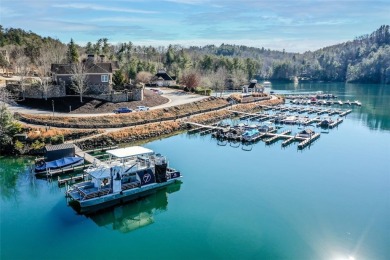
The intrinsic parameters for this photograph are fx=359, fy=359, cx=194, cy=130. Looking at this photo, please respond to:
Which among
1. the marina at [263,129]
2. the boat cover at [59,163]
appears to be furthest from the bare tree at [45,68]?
the boat cover at [59,163]

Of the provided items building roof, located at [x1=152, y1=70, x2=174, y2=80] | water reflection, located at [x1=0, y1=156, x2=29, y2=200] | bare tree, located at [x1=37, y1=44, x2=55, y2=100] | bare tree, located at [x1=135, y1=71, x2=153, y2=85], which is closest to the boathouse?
water reflection, located at [x1=0, y1=156, x2=29, y2=200]

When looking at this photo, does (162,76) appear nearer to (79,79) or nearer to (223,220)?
(79,79)

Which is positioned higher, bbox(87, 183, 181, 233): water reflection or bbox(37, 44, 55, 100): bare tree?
bbox(37, 44, 55, 100): bare tree

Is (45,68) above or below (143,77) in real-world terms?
above

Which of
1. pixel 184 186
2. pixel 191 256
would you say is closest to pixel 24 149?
pixel 184 186

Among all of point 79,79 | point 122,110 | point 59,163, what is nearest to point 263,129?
point 122,110

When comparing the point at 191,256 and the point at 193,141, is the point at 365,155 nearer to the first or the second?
the point at 193,141

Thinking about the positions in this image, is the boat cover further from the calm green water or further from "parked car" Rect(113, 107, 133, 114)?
"parked car" Rect(113, 107, 133, 114)
